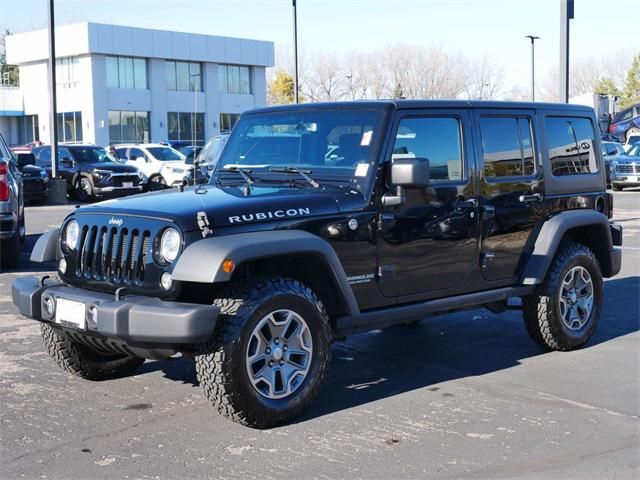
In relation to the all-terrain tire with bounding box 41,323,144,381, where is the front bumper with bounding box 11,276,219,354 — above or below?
above

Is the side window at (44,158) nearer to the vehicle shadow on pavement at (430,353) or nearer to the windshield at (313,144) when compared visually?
the vehicle shadow on pavement at (430,353)

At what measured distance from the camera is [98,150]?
26.1m

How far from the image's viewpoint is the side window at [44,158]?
2541 cm

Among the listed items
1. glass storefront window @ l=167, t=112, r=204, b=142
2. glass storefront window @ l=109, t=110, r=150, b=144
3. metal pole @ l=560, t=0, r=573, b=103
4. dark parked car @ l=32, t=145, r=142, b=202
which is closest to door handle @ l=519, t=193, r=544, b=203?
metal pole @ l=560, t=0, r=573, b=103

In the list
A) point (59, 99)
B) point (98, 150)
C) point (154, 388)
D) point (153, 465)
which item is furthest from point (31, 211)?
point (59, 99)

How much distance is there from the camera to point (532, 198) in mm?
6566

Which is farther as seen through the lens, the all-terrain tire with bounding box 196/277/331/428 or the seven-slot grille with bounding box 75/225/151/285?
the seven-slot grille with bounding box 75/225/151/285

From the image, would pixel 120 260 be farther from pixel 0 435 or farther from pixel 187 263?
pixel 0 435

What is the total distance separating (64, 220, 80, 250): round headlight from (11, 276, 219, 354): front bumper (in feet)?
1.67

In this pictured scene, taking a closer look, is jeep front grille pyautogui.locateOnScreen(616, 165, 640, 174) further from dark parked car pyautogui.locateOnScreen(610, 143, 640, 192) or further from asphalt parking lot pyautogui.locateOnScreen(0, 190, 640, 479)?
asphalt parking lot pyautogui.locateOnScreen(0, 190, 640, 479)

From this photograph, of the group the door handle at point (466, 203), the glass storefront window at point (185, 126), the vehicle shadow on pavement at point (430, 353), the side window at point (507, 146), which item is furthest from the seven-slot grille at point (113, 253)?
the glass storefront window at point (185, 126)

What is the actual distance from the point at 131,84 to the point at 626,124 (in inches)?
1218

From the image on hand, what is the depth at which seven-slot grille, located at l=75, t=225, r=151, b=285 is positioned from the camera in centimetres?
495

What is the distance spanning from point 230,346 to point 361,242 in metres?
1.15
